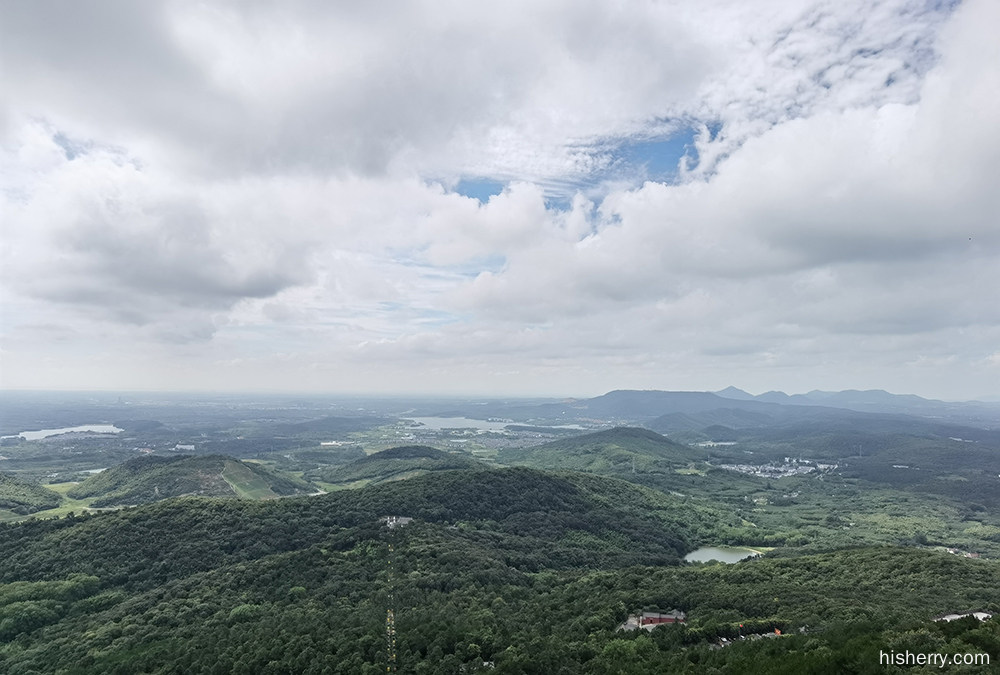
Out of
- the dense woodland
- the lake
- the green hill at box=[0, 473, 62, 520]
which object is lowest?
the lake

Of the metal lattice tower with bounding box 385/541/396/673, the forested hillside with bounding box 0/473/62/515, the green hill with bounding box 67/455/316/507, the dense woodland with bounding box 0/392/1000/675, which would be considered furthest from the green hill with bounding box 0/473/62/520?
the metal lattice tower with bounding box 385/541/396/673

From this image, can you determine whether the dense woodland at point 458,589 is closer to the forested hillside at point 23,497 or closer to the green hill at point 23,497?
the green hill at point 23,497

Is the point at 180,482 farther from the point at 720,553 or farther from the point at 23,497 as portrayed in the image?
the point at 720,553

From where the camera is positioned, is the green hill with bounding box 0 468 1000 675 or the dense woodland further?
the dense woodland

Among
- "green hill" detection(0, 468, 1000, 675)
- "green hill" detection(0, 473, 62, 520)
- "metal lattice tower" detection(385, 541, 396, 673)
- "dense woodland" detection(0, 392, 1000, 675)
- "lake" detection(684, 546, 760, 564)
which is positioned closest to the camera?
"green hill" detection(0, 468, 1000, 675)

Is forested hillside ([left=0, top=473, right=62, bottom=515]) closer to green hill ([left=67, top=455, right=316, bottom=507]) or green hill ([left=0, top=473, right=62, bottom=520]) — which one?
green hill ([left=0, top=473, right=62, bottom=520])

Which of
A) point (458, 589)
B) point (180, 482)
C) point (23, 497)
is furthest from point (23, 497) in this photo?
point (458, 589)
